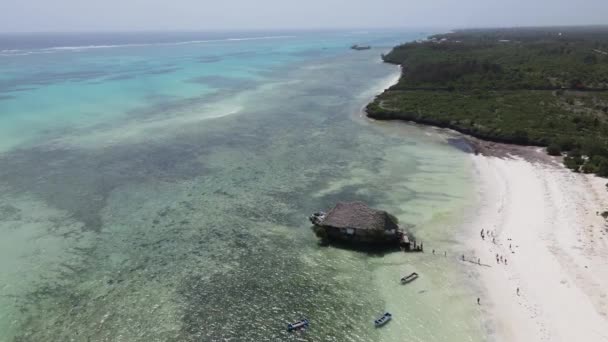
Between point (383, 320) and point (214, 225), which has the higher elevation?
point (214, 225)

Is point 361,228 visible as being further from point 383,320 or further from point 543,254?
point 543,254

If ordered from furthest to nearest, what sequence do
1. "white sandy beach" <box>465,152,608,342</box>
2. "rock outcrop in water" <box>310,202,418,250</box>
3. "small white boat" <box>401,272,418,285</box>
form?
"rock outcrop in water" <box>310,202,418,250</box> < "small white boat" <box>401,272,418,285</box> < "white sandy beach" <box>465,152,608,342</box>

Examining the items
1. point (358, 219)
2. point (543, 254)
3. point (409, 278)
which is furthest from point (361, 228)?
point (543, 254)

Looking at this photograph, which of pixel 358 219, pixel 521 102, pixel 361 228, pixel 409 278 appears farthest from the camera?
pixel 521 102

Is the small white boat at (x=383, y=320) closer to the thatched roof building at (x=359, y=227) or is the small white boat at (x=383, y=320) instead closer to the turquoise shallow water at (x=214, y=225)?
the turquoise shallow water at (x=214, y=225)

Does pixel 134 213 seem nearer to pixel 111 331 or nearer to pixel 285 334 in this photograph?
pixel 111 331

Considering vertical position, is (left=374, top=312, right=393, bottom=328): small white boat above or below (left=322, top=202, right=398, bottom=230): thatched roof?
below

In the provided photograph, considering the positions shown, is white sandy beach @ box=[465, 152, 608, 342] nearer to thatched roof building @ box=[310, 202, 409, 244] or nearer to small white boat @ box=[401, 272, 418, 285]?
small white boat @ box=[401, 272, 418, 285]

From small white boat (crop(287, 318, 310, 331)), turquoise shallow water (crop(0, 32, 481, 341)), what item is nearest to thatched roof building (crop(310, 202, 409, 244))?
turquoise shallow water (crop(0, 32, 481, 341))
